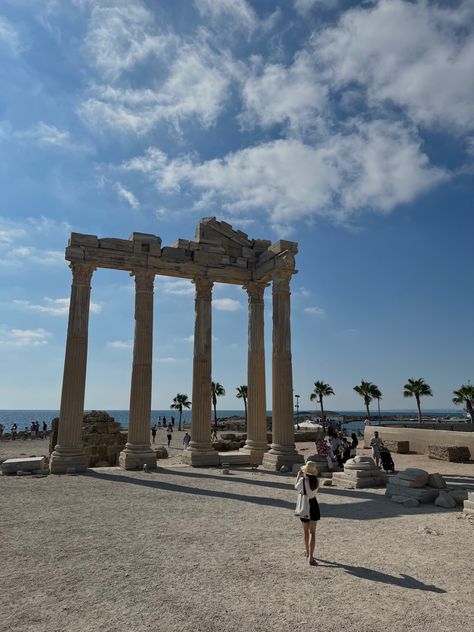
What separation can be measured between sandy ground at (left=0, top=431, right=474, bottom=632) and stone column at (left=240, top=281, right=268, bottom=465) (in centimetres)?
1057

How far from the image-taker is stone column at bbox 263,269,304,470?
21984mm

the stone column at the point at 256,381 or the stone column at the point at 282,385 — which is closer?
the stone column at the point at 282,385

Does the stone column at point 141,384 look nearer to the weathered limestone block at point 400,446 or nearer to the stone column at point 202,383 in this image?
the stone column at point 202,383

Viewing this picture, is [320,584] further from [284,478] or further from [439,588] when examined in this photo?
[284,478]

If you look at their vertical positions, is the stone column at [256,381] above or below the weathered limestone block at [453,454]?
above

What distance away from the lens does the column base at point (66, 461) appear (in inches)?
772

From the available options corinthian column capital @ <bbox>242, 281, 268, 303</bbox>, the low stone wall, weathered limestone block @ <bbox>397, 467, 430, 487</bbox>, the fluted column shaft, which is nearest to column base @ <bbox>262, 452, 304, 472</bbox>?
the fluted column shaft

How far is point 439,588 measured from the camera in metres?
6.97

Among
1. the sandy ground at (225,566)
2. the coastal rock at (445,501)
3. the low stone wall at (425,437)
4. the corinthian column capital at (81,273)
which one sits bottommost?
the sandy ground at (225,566)

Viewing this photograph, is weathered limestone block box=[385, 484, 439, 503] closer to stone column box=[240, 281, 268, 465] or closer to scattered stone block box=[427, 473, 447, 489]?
scattered stone block box=[427, 473, 447, 489]

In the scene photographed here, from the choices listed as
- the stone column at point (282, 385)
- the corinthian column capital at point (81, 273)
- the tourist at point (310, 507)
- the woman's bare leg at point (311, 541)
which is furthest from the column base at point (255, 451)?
the woman's bare leg at point (311, 541)

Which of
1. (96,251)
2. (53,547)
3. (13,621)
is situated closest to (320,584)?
(13,621)

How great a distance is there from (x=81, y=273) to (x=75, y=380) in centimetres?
490

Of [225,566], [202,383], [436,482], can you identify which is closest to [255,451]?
[202,383]
